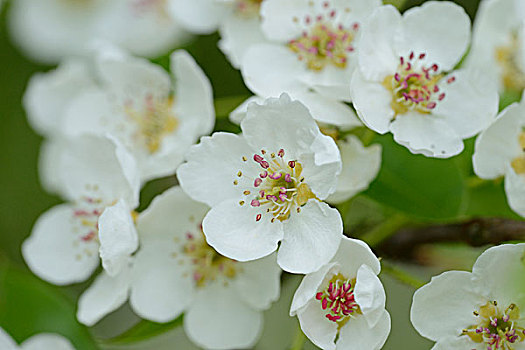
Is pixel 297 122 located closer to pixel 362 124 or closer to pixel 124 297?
pixel 362 124

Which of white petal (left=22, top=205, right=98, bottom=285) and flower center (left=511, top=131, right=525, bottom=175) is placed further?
white petal (left=22, top=205, right=98, bottom=285)

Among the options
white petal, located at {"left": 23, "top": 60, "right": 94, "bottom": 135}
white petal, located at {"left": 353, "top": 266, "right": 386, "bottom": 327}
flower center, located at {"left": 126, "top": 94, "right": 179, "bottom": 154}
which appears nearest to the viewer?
white petal, located at {"left": 353, "top": 266, "right": 386, "bottom": 327}

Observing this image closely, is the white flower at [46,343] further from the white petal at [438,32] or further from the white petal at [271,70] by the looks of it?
the white petal at [438,32]

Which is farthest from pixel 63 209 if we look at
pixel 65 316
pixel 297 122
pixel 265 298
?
pixel 297 122

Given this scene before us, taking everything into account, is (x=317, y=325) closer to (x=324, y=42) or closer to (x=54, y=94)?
(x=324, y=42)

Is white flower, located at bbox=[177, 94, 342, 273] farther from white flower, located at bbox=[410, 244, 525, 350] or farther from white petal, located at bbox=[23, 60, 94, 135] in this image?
white petal, located at bbox=[23, 60, 94, 135]

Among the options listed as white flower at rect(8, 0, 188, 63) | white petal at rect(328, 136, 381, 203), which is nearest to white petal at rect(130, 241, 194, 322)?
white petal at rect(328, 136, 381, 203)
